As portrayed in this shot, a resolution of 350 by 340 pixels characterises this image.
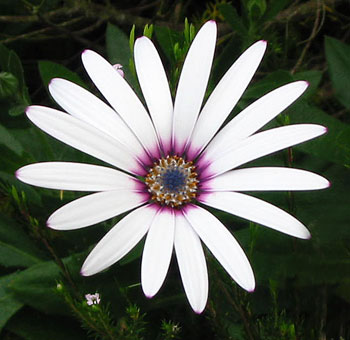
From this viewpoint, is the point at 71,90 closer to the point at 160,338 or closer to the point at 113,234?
the point at 113,234

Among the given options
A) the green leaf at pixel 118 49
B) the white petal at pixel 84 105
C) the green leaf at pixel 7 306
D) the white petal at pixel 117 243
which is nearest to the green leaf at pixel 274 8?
the green leaf at pixel 118 49

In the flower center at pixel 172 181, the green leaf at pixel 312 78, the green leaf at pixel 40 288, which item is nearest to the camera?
the flower center at pixel 172 181

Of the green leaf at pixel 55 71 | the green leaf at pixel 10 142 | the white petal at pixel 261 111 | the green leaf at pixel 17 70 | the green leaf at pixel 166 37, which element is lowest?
the white petal at pixel 261 111

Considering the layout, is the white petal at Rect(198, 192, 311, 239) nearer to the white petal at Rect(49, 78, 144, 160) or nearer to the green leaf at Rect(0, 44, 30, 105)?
the white petal at Rect(49, 78, 144, 160)

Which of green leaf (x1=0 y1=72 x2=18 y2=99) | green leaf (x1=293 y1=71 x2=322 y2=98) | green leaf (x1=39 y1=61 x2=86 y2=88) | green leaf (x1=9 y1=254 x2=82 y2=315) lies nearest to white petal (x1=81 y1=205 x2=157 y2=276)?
green leaf (x1=9 y1=254 x2=82 y2=315)

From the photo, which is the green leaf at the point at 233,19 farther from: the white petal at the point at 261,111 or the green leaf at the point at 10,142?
the green leaf at the point at 10,142

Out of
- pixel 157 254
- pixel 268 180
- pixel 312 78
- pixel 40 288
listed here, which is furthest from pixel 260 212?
pixel 312 78
